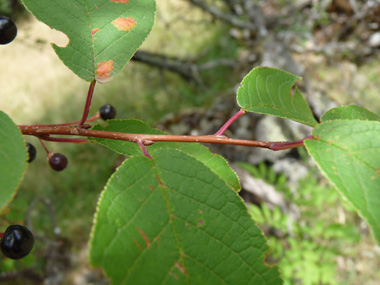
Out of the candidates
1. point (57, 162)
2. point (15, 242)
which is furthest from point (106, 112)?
point (15, 242)

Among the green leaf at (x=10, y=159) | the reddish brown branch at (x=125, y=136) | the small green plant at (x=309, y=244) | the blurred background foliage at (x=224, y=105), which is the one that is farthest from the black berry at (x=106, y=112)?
the small green plant at (x=309, y=244)

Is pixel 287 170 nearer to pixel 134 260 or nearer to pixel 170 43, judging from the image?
pixel 134 260

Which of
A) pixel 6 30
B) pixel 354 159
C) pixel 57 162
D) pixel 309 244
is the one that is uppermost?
pixel 354 159

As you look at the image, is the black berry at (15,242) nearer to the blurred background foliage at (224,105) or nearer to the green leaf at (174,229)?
A: the green leaf at (174,229)

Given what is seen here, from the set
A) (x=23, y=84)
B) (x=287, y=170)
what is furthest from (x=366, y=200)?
(x=23, y=84)

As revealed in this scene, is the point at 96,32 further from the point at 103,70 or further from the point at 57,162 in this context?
the point at 57,162

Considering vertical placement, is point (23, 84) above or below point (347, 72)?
below
